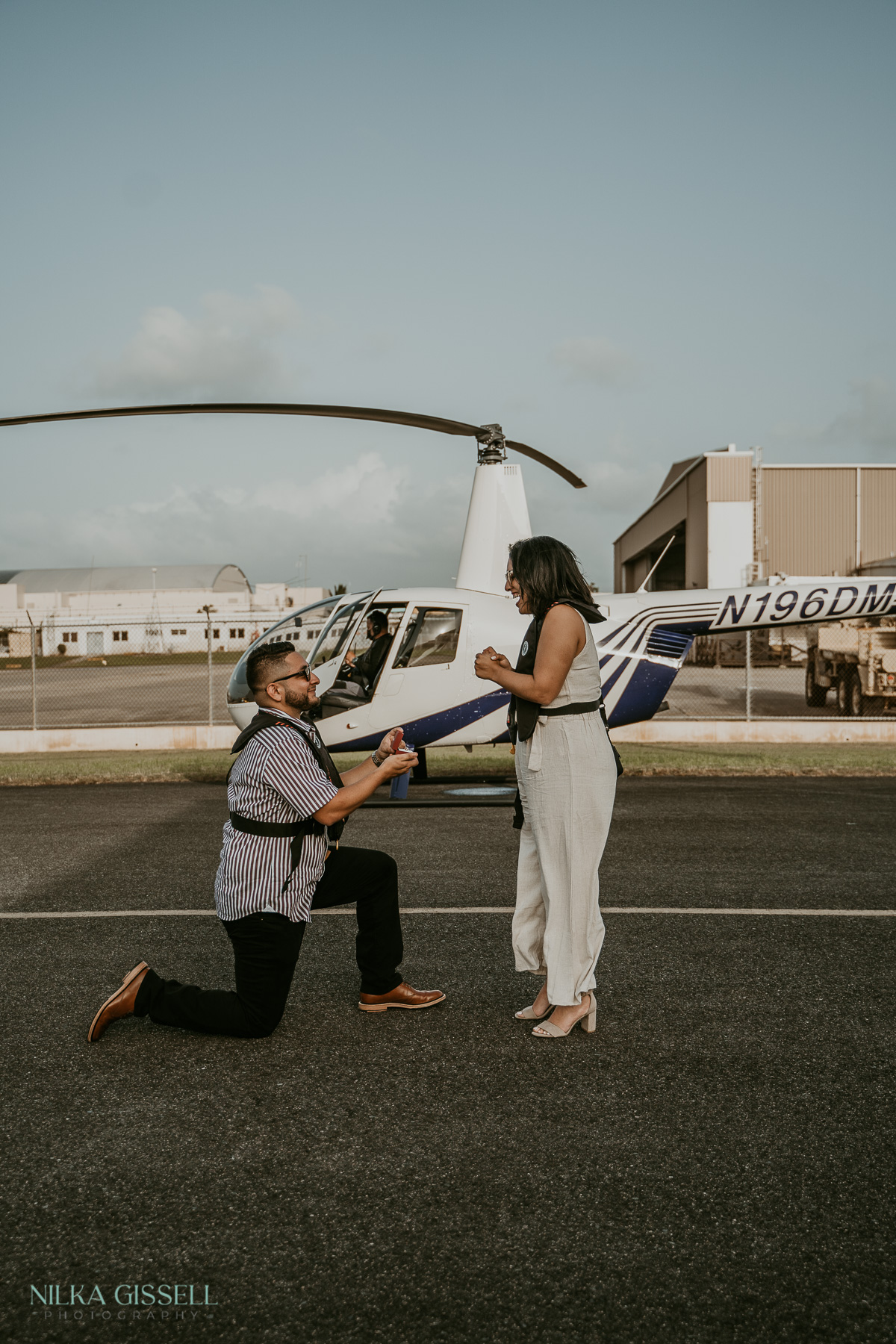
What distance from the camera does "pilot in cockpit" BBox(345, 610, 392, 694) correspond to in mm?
10062

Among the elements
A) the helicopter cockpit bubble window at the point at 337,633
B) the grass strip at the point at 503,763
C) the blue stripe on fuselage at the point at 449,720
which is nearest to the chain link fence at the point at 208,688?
the grass strip at the point at 503,763

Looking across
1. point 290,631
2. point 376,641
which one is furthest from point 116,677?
point 376,641

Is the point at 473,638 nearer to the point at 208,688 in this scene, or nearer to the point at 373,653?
the point at 373,653

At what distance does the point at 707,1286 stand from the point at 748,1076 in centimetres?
123

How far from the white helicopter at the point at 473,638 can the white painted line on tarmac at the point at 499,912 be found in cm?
416

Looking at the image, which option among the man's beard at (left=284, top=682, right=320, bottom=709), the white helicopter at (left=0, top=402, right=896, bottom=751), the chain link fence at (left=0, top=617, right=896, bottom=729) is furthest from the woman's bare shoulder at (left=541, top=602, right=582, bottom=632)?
the chain link fence at (left=0, top=617, right=896, bottom=729)

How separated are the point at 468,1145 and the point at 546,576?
2031 mm

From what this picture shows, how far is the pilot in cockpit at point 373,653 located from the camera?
10.1m

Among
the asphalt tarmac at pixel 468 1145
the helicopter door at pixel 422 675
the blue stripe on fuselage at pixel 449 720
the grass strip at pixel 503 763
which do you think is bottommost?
the grass strip at pixel 503 763

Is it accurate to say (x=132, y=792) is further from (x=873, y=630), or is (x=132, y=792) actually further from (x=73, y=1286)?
(x=873, y=630)

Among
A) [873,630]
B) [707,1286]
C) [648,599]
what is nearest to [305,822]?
[707,1286]

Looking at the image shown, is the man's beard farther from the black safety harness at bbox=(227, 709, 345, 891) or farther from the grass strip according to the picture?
the grass strip

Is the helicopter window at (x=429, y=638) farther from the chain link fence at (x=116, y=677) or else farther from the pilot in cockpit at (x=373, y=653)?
A: the chain link fence at (x=116, y=677)

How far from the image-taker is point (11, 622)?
79.1m
